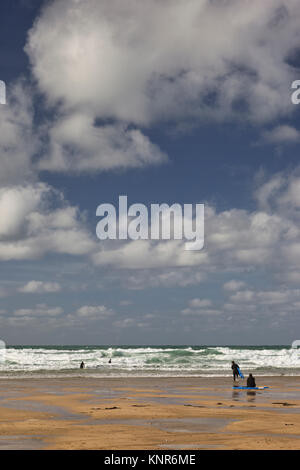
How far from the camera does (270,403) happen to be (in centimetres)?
2694

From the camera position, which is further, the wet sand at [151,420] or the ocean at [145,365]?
the ocean at [145,365]

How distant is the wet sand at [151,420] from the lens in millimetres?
15438

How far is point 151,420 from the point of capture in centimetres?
2056

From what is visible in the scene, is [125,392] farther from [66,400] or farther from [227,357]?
[227,357]

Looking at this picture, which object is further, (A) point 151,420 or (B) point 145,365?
(B) point 145,365

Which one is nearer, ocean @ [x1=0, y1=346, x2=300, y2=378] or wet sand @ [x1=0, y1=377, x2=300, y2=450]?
wet sand @ [x1=0, y1=377, x2=300, y2=450]

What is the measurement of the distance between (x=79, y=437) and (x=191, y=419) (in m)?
5.79

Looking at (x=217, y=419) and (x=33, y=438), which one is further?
(x=217, y=419)

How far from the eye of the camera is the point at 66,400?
29.0 meters

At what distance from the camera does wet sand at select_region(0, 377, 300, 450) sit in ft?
50.6
